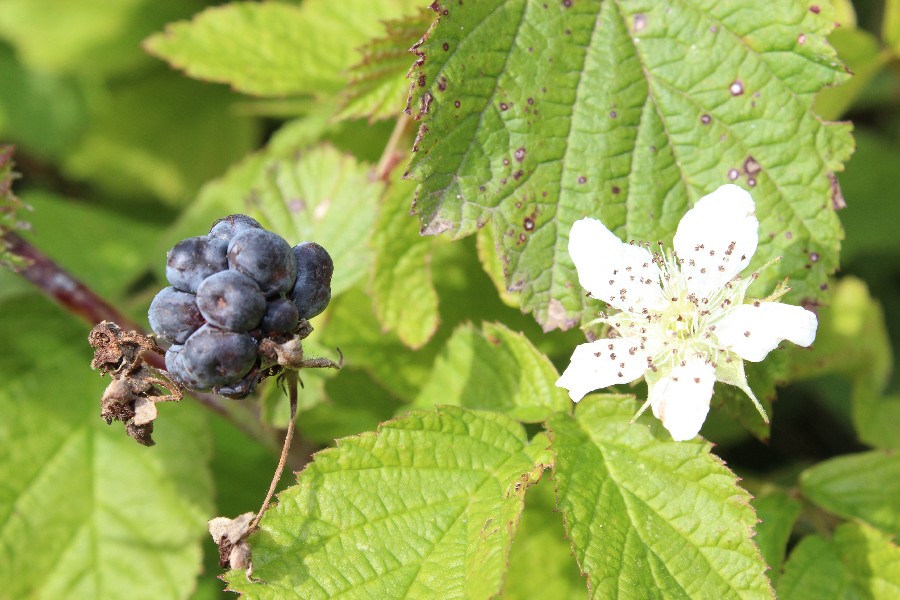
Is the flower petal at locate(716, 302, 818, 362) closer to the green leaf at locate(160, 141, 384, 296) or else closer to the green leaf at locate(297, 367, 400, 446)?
the green leaf at locate(160, 141, 384, 296)

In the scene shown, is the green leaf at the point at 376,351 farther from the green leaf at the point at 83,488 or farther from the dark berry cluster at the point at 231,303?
the dark berry cluster at the point at 231,303

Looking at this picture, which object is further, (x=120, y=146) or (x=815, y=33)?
(x=120, y=146)

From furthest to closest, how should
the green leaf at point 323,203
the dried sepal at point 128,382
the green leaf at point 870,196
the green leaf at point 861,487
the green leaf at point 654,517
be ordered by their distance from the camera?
the green leaf at point 870,196 < the green leaf at point 323,203 < the green leaf at point 861,487 < the green leaf at point 654,517 < the dried sepal at point 128,382

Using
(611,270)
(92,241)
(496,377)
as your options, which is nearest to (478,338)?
(496,377)

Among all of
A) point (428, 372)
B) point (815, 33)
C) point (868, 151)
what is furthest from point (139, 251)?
point (868, 151)

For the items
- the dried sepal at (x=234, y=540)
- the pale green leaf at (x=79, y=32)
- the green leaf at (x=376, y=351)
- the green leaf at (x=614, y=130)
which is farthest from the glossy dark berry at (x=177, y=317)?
the pale green leaf at (x=79, y=32)

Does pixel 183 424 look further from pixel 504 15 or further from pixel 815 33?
pixel 815 33
